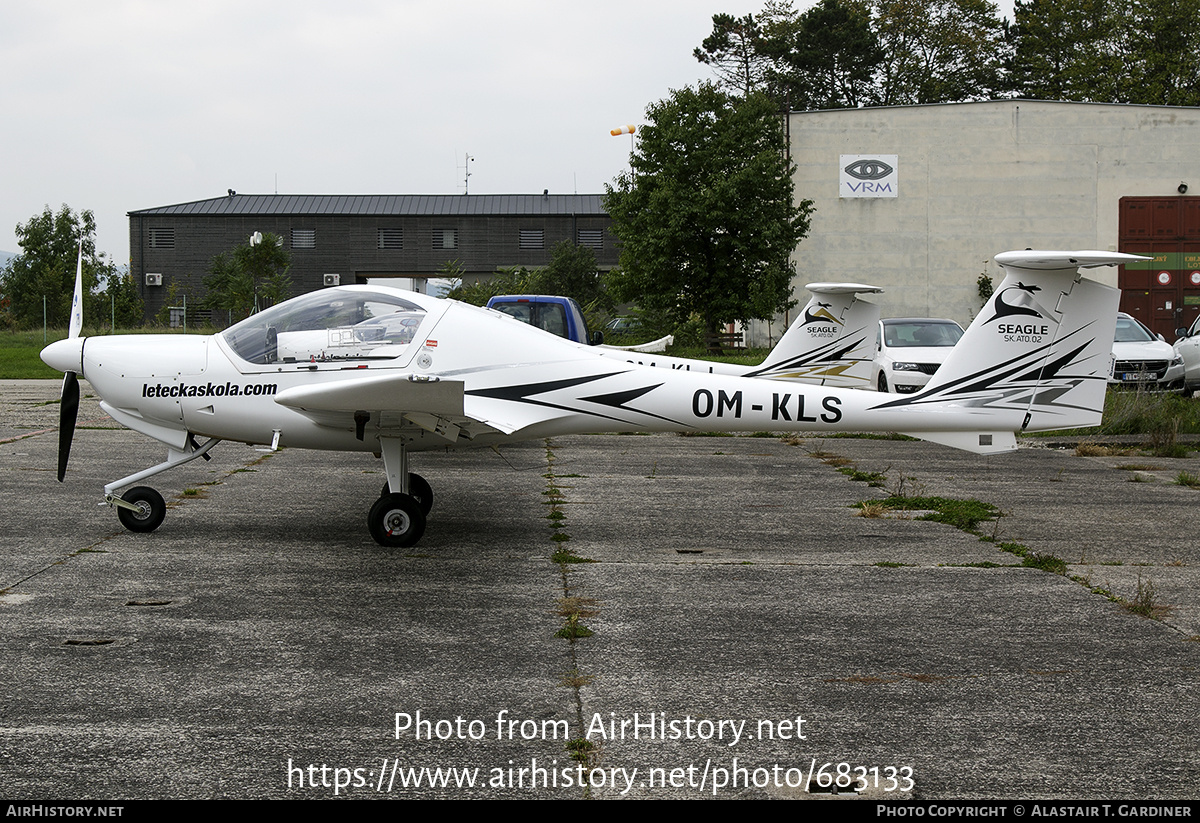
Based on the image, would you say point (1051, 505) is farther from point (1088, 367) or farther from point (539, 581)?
point (539, 581)

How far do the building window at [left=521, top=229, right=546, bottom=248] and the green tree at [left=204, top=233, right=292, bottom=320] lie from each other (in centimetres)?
1522

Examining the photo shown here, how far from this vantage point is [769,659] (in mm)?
5379

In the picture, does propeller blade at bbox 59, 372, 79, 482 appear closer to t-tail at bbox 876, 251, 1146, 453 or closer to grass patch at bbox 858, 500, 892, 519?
t-tail at bbox 876, 251, 1146, 453

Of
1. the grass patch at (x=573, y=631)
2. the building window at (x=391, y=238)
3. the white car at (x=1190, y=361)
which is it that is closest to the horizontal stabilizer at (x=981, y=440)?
the grass patch at (x=573, y=631)

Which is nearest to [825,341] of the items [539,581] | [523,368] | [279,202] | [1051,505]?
[1051,505]

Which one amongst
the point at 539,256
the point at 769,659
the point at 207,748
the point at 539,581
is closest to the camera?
the point at 207,748

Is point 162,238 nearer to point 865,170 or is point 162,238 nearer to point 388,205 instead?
point 388,205

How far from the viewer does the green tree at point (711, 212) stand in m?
37.5

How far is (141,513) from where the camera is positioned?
27.1 feet

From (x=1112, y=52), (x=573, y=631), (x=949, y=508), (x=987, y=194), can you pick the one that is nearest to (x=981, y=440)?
(x=949, y=508)

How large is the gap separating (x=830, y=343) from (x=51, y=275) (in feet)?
142

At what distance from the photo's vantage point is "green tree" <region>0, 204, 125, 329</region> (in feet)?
157

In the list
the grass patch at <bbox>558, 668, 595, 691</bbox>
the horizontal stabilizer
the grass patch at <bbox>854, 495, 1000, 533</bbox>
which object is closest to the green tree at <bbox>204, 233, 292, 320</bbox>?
the grass patch at <bbox>854, 495, 1000, 533</bbox>
